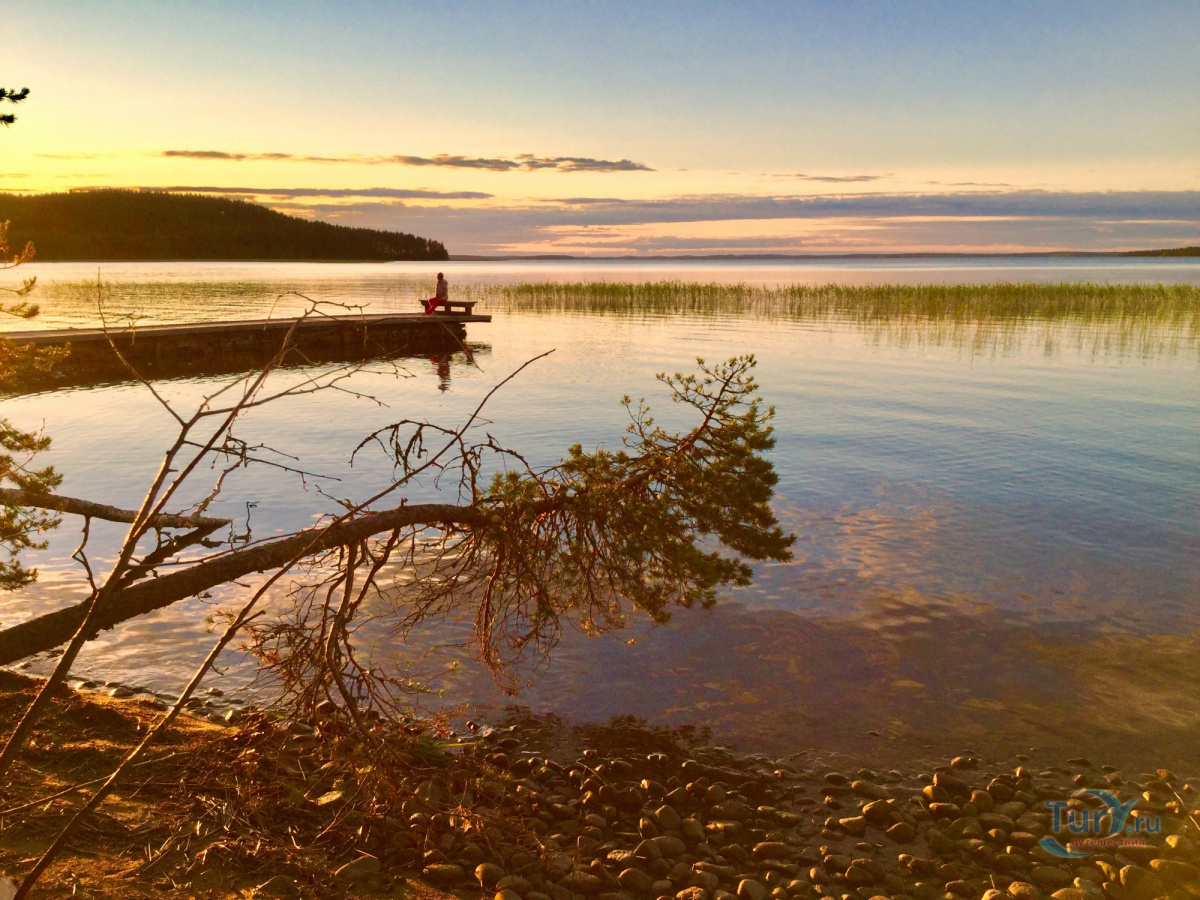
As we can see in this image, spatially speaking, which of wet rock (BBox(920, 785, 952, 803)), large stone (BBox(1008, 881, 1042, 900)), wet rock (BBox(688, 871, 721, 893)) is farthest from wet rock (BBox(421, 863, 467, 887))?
wet rock (BBox(920, 785, 952, 803))

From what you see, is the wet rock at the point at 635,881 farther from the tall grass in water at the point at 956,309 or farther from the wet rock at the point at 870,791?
the tall grass in water at the point at 956,309

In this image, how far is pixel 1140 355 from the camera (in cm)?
3206

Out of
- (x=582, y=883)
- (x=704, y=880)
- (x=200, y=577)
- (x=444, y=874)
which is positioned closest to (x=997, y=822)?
(x=704, y=880)

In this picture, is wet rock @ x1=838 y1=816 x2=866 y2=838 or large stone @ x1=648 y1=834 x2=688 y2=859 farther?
wet rock @ x1=838 y1=816 x2=866 y2=838

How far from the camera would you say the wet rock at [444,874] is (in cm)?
457

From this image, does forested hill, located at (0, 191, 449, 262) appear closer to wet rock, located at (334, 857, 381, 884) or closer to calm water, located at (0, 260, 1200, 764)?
calm water, located at (0, 260, 1200, 764)

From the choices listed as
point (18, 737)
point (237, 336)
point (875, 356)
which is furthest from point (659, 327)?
point (18, 737)

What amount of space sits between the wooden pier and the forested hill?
134 metres

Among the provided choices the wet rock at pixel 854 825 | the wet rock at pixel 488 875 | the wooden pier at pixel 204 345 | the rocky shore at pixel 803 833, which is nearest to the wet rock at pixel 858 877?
the rocky shore at pixel 803 833

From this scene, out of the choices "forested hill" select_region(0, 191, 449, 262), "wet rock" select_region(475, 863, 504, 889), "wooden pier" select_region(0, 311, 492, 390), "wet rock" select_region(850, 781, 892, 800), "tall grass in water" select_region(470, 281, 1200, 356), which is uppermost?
"forested hill" select_region(0, 191, 449, 262)

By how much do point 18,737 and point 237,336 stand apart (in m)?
32.4

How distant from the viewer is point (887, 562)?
36.0 ft

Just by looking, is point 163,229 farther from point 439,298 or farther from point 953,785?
point 953,785

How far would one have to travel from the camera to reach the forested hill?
149 meters
